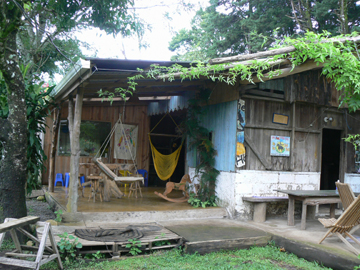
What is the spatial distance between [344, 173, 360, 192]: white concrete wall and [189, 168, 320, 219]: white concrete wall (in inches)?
55.7

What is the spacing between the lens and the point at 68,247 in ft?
11.1

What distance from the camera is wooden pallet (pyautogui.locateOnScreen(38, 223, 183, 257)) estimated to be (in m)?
3.57

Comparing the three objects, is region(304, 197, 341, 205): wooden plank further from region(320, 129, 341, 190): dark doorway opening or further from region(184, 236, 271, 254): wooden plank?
region(320, 129, 341, 190): dark doorway opening

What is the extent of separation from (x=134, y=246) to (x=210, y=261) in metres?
0.93

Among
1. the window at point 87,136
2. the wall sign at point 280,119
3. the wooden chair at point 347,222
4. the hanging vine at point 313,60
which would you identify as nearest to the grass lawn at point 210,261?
the wooden chair at point 347,222

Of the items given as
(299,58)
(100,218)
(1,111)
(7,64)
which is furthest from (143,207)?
(299,58)

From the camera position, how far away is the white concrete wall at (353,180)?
6.74 meters

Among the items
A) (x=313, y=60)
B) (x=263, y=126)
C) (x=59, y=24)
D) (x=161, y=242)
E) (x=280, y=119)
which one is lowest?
(x=161, y=242)

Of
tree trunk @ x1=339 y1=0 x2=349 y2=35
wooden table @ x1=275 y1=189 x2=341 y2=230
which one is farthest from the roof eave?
tree trunk @ x1=339 y1=0 x2=349 y2=35

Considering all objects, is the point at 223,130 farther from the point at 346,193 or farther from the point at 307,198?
the point at 346,193

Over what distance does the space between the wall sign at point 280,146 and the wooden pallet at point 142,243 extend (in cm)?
265

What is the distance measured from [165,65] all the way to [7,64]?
202 centimetres

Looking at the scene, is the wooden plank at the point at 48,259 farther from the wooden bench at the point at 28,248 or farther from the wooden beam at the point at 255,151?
the wooden beam at the point at 255,151

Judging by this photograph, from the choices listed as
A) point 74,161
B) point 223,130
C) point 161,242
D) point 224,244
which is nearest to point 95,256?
point 161,242
